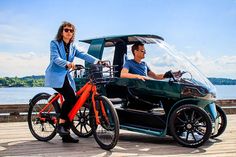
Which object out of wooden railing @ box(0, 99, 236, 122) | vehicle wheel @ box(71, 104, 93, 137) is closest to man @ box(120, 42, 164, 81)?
vehicle wheel @ box(71, 104, 93, 137)

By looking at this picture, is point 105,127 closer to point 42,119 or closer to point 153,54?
point 42,119

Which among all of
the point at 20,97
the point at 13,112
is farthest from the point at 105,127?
the point at 20,97

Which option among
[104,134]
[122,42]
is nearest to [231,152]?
[104,134]

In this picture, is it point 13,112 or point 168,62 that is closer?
point 168,62

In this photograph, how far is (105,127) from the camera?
18.5 feet

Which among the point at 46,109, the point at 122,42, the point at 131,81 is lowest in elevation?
the point at 46,109

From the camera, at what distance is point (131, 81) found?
248 inches

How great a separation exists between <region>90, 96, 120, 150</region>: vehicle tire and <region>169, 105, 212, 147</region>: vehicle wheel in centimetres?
82

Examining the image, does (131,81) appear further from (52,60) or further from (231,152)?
(231,152)

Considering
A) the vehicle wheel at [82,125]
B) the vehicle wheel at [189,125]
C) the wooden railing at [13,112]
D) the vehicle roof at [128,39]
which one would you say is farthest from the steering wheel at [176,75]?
the wooden railing at [13,112]

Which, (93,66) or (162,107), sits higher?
(93,66)

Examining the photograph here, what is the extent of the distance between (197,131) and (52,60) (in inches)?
82.8

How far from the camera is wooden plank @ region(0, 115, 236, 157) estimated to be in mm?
5270

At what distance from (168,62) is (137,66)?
49 cm
